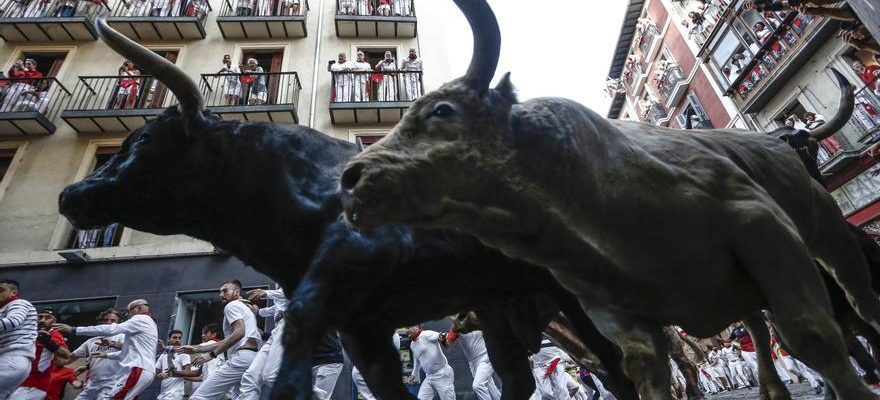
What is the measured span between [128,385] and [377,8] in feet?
50.8

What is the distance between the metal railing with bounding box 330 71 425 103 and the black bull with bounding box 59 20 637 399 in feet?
43.5

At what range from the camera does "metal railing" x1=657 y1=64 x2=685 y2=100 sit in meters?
29.9

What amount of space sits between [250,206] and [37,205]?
15.3 metres

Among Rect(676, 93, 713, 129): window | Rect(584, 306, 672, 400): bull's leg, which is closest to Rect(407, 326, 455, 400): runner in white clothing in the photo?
Rect(584, 306, 672, 400): bull's leg

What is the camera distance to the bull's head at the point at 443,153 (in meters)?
1.78

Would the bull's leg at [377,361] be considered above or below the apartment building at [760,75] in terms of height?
below

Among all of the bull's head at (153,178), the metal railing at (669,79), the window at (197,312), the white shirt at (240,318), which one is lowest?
the bull's head at (153,178)

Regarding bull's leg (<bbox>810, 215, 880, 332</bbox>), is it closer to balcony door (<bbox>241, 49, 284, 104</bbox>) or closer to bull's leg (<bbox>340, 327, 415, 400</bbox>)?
bull's leg (<bbox>340, 327, 415, 400</bbox>)

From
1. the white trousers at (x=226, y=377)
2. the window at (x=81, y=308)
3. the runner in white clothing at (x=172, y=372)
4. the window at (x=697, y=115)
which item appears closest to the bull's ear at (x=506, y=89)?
the white trousers at (x=226, y=377)

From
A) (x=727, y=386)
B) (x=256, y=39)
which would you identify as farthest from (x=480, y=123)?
(x=727, y=386)

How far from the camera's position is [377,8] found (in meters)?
18.8

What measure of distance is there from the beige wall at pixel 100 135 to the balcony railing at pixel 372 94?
457 millimetres

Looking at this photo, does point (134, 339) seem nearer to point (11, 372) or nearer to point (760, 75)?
point (11, 372)

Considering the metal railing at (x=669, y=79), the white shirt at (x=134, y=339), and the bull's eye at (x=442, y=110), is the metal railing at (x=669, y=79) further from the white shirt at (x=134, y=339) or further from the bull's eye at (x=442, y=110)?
the bull's eye at (x=442, y=110)
